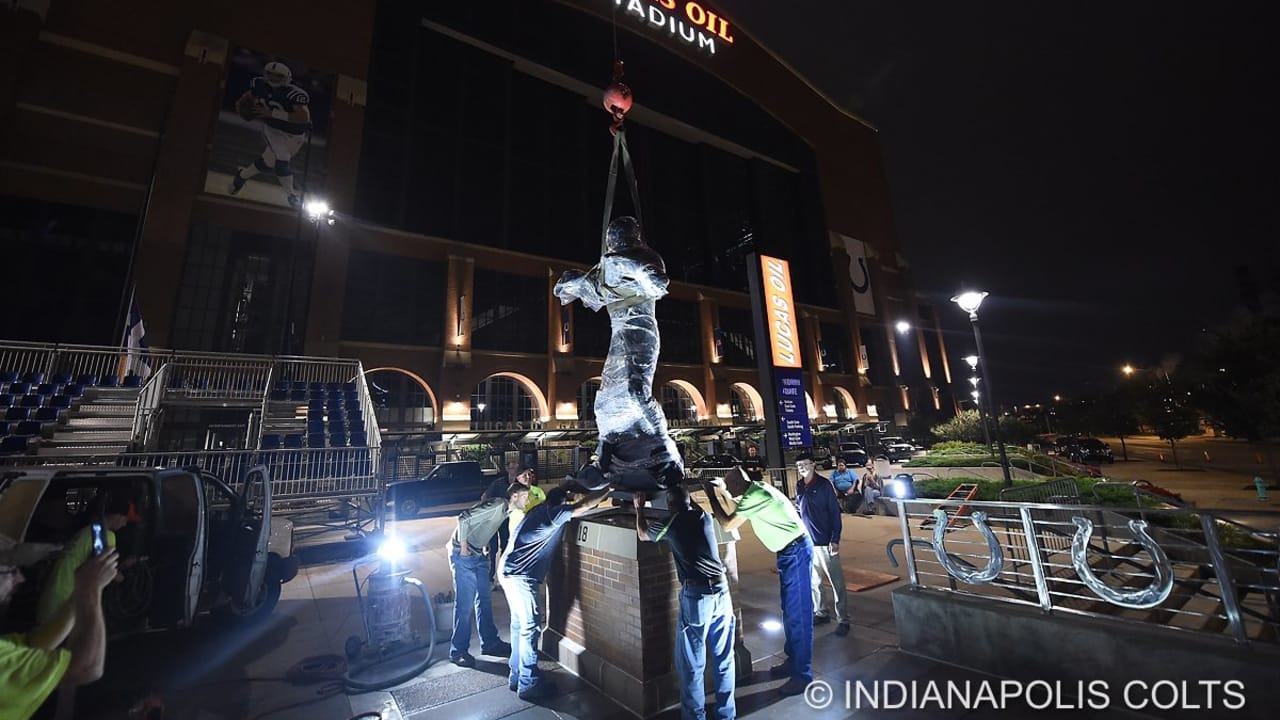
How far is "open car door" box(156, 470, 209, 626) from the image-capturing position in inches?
215

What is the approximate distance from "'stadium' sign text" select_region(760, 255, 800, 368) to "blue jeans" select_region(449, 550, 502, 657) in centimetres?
1081

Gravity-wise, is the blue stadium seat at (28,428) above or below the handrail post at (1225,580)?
above

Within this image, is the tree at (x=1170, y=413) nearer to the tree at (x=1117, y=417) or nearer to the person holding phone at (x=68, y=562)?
the tree at (x=1117, y=417)

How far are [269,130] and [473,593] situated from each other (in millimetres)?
26276

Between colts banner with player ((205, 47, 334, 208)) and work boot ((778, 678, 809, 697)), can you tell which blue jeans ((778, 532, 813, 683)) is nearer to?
work boot ((778, 678, 809, 697))

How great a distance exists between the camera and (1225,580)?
3623mm

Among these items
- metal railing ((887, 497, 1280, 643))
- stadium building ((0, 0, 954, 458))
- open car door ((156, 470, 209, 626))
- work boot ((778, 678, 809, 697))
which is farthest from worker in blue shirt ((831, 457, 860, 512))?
stadium building ((0, 0, 954, 458))

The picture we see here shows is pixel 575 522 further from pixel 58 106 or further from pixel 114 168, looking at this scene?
pixel 58 106

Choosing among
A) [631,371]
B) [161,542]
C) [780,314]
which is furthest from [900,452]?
[161,542]

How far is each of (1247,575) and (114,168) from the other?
35.3 m

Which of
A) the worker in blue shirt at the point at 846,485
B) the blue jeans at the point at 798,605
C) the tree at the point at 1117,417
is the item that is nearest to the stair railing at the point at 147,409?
the blue jeans at the point at 798,605

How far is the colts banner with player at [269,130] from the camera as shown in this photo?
20.8 metres

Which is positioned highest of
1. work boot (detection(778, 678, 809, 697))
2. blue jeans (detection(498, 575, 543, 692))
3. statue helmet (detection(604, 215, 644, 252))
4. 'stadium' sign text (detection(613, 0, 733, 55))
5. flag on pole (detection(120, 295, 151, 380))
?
'stadium' sign text (detection(613, 0, 733, 55))

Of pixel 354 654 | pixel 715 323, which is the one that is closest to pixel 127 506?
pixel 354 654
